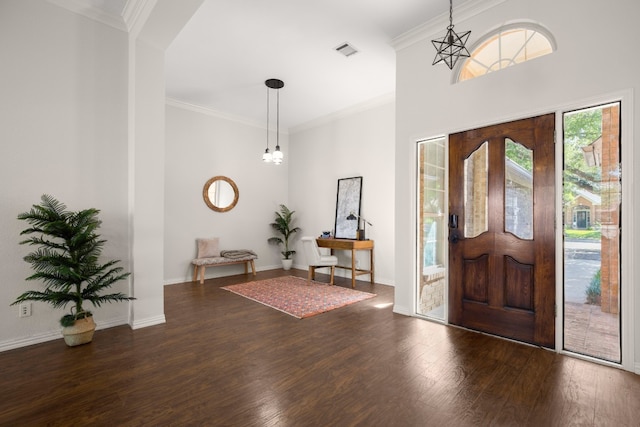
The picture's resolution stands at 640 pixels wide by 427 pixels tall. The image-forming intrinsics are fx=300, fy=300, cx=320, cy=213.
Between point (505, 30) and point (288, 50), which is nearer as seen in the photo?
point (505, 30)

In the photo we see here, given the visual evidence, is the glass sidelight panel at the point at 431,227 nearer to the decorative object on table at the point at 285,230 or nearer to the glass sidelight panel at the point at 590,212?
the glass sidelight panel at the point at 590,212

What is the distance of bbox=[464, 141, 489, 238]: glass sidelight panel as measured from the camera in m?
3.09

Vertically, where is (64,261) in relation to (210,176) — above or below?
below

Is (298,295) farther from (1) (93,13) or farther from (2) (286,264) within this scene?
(1) (93,13)

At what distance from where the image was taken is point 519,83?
2818 mm

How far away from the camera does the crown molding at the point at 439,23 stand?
3.02 meters

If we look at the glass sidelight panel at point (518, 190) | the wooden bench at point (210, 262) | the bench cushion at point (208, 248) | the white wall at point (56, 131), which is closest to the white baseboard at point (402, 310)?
the glass sidelight panel at point (518, 190)

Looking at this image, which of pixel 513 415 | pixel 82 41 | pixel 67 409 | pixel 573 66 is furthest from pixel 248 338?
pixel 573 66

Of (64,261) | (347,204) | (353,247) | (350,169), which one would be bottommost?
(353,247)

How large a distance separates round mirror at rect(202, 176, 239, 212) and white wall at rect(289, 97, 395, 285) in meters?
1.49

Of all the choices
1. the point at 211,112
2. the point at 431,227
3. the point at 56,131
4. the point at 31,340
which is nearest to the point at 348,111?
the point at 211,112

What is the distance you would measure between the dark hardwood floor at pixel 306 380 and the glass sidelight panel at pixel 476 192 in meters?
1.10

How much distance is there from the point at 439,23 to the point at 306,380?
148 inches

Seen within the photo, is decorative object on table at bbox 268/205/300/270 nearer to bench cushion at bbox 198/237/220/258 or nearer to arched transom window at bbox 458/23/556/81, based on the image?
bench cushion at bbox 198/237/220/258
